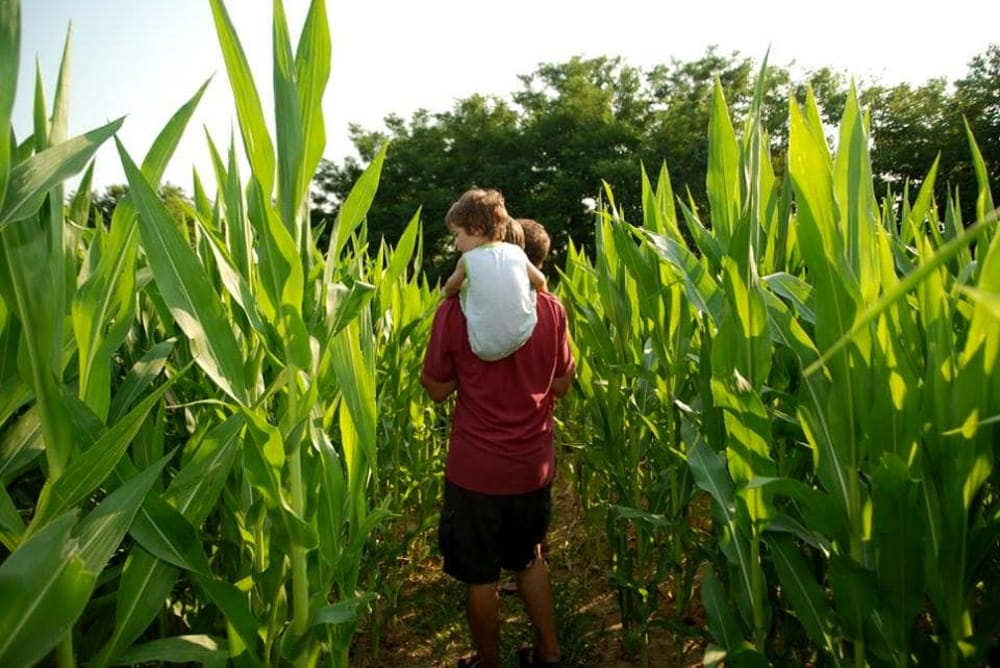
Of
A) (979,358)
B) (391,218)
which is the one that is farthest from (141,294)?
(391,218)

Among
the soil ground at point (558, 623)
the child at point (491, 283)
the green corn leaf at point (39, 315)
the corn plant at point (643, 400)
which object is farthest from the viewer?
the soil ground at point (558, 623)

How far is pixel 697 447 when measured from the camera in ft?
4.51

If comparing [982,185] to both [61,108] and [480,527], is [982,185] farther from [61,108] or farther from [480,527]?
[480,527]

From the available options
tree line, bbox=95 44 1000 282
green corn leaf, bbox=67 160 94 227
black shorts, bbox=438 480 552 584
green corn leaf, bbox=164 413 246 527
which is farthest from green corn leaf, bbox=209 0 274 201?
tree line, bbox=95 44 1000 282

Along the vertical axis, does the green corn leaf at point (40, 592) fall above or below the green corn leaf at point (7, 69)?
below

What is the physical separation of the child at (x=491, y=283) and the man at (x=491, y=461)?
11 centimetres

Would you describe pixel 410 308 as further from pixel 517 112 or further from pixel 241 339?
pixel 517 112

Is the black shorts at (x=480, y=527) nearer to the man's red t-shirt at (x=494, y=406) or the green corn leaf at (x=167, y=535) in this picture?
the man's red t-shirt at (x=494, y=406)

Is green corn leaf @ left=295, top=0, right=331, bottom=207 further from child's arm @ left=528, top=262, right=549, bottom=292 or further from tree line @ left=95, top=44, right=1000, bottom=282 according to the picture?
tree line @ left=95, top=44, right=1000, bottom=282

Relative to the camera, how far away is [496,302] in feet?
6.54

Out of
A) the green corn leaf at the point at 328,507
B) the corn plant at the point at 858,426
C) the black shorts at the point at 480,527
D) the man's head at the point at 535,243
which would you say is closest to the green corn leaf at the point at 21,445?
the green corn leaf at the point at 328,507

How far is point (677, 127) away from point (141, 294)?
101 feet

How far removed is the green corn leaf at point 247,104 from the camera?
0.96 meters

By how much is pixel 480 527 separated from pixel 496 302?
2.68 feet
